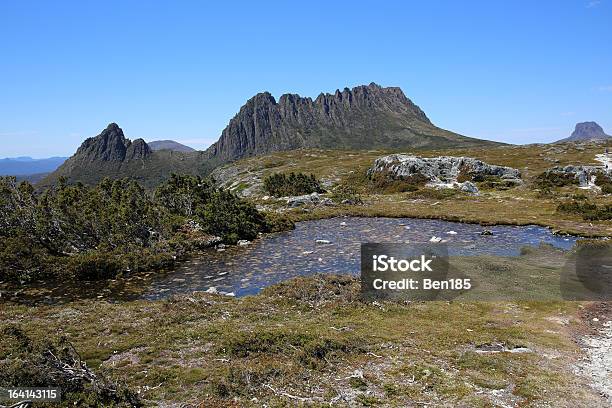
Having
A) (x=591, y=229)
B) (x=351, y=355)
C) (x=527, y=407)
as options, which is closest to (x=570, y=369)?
(x=527, y=407)

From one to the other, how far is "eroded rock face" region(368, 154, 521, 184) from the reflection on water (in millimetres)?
34404

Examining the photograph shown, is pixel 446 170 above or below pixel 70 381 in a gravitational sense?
above

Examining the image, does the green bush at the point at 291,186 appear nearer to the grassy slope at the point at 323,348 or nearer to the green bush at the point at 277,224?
the green bush at the point at 277,224

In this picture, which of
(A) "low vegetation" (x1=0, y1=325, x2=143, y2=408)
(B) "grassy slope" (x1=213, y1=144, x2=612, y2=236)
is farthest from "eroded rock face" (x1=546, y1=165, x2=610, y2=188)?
(A) "low vegetation" (x1=0, y1=325, x2=143, y2=408)

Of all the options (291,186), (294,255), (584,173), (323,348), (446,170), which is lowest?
(323,348)

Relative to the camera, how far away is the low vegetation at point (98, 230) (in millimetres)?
29344

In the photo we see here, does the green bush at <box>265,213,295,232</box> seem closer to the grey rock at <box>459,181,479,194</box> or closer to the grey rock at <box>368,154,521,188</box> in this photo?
the grey rock at <box>459,181,479,194</box>

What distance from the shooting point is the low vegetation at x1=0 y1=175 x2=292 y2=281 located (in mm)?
29344

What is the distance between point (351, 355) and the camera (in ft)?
53.7

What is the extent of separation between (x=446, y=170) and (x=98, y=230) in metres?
72.5

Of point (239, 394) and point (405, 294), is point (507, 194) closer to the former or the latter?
point (405, 294)

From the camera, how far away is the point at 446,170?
88.3 metres

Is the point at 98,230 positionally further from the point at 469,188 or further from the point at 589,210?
the point at 469,188

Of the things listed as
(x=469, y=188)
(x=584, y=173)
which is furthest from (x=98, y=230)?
(x=584, y=173)
